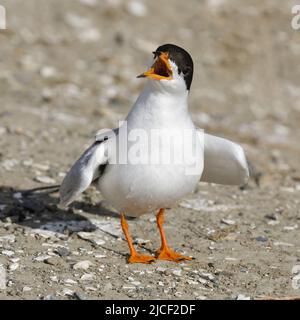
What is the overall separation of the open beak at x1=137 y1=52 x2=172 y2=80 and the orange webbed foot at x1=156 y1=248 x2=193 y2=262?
55.3 inches

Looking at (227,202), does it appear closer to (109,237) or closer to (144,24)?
(109,237)

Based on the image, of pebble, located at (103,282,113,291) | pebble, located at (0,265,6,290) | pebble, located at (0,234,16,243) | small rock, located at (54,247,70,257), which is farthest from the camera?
pebble, located at (0,234,16,243)

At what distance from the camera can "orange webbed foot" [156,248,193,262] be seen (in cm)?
581

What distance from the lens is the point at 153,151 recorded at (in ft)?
17.8

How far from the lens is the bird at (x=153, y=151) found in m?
5.42

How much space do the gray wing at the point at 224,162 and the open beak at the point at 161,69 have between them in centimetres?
79

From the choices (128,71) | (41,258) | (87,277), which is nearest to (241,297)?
(87,277)

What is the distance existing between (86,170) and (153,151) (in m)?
0.55

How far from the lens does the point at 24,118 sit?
30.0 ft

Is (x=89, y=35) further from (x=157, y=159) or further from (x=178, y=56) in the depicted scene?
(x=157, y=159)

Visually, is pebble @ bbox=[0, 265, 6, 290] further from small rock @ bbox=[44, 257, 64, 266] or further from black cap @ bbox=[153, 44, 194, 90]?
black cap @ bbox=[153, 44, 194, 90]

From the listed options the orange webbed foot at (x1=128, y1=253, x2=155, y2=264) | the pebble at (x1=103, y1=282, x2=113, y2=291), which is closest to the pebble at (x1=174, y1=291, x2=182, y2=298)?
the pebble at (x1=103, y1=282, x2=113, y2=291)

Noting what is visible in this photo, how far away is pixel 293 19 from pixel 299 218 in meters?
8.19

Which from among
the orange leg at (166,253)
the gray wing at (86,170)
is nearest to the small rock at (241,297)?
the orange leg at (166,253)
